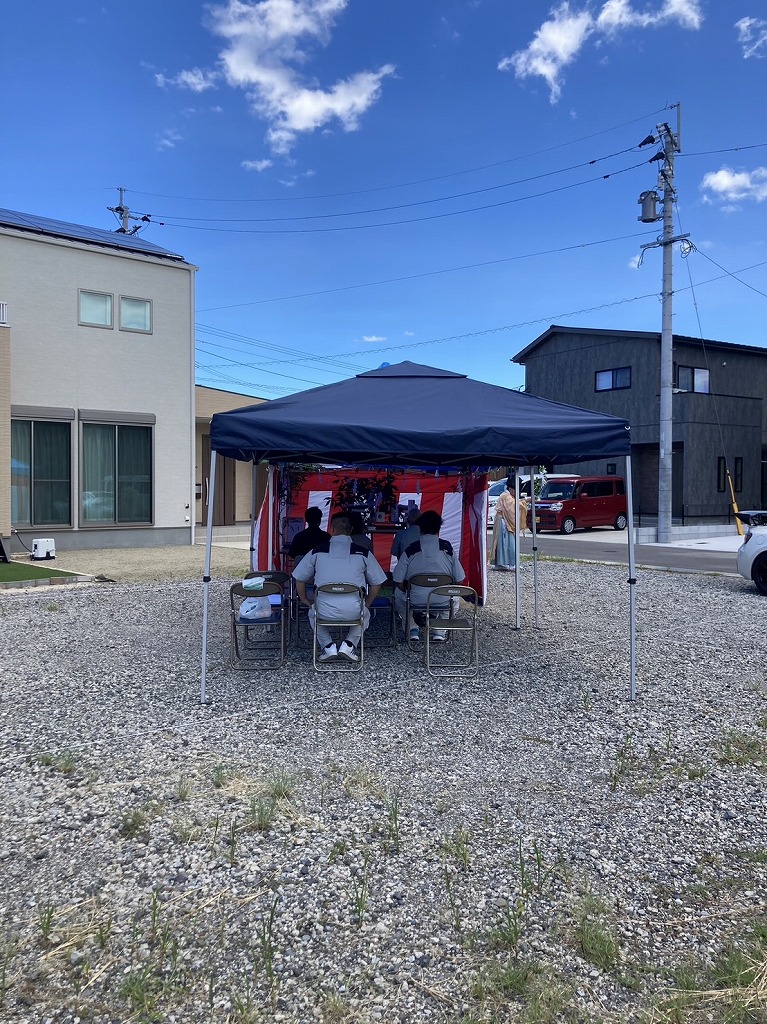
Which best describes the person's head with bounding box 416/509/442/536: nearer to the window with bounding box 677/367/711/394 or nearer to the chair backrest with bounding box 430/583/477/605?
the chair backrest with bounding box 430/583/477/605

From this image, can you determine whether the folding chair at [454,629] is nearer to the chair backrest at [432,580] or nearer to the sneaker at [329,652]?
the chair backrest at [432,580]

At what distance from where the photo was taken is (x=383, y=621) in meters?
8.67

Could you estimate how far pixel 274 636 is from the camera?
783 centimetres

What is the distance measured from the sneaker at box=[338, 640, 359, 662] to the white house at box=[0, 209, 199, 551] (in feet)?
33.9

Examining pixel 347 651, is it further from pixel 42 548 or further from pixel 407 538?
pixel 42 548

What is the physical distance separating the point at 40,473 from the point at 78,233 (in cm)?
565

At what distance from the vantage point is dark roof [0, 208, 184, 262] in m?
15.9

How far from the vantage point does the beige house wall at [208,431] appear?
20.1 meters

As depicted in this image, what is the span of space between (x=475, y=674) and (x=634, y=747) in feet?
6.09

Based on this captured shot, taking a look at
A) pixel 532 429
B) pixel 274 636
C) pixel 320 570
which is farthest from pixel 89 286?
pixel 532 429

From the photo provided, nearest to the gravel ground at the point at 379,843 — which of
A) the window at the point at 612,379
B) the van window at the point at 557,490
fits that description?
the van window at the point at 557,490

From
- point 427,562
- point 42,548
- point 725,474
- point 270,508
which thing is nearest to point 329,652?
point 427,562

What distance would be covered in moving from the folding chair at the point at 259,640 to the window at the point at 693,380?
931 inches

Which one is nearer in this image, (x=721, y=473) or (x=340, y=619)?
(x=340, y=619)
